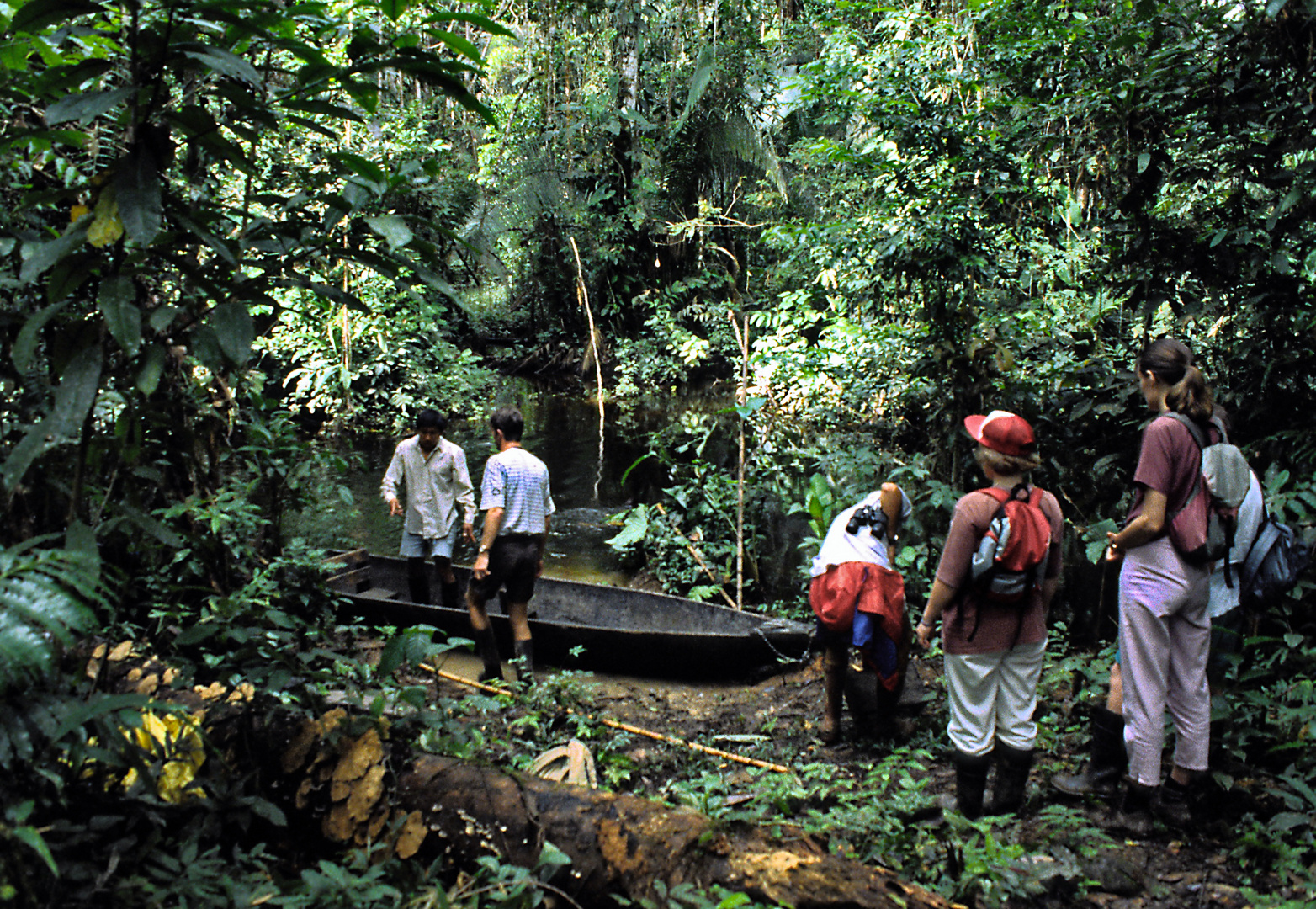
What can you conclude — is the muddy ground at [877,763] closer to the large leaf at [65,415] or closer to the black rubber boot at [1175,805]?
the black rubber boot at [1175,805]

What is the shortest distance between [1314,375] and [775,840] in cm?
355

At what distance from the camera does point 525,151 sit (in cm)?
1429

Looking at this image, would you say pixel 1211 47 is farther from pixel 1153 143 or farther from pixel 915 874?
pixel 915 874

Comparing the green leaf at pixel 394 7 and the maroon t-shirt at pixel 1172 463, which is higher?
the green leaf at pixel 394 7

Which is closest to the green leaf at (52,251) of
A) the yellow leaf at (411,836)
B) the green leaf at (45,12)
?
the green leaf at (45,12)

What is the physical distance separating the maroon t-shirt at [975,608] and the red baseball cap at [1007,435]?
20 centimetres

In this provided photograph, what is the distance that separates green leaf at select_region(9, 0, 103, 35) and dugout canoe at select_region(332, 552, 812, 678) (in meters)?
3.75

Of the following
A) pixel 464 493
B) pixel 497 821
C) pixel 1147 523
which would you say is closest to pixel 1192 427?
pixel 1147 523

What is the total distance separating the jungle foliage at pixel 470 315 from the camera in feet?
5.61

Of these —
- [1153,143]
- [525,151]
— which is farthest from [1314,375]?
[525,151]

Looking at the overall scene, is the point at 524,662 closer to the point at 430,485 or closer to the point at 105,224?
the point at 430,485

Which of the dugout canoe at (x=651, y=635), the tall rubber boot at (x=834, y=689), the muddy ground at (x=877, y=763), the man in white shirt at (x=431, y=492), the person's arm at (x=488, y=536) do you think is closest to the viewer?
the muddy ground at (x=877, y=763)

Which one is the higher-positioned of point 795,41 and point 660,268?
point 795,41

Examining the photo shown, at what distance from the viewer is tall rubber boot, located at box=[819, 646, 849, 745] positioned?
4246 mm
